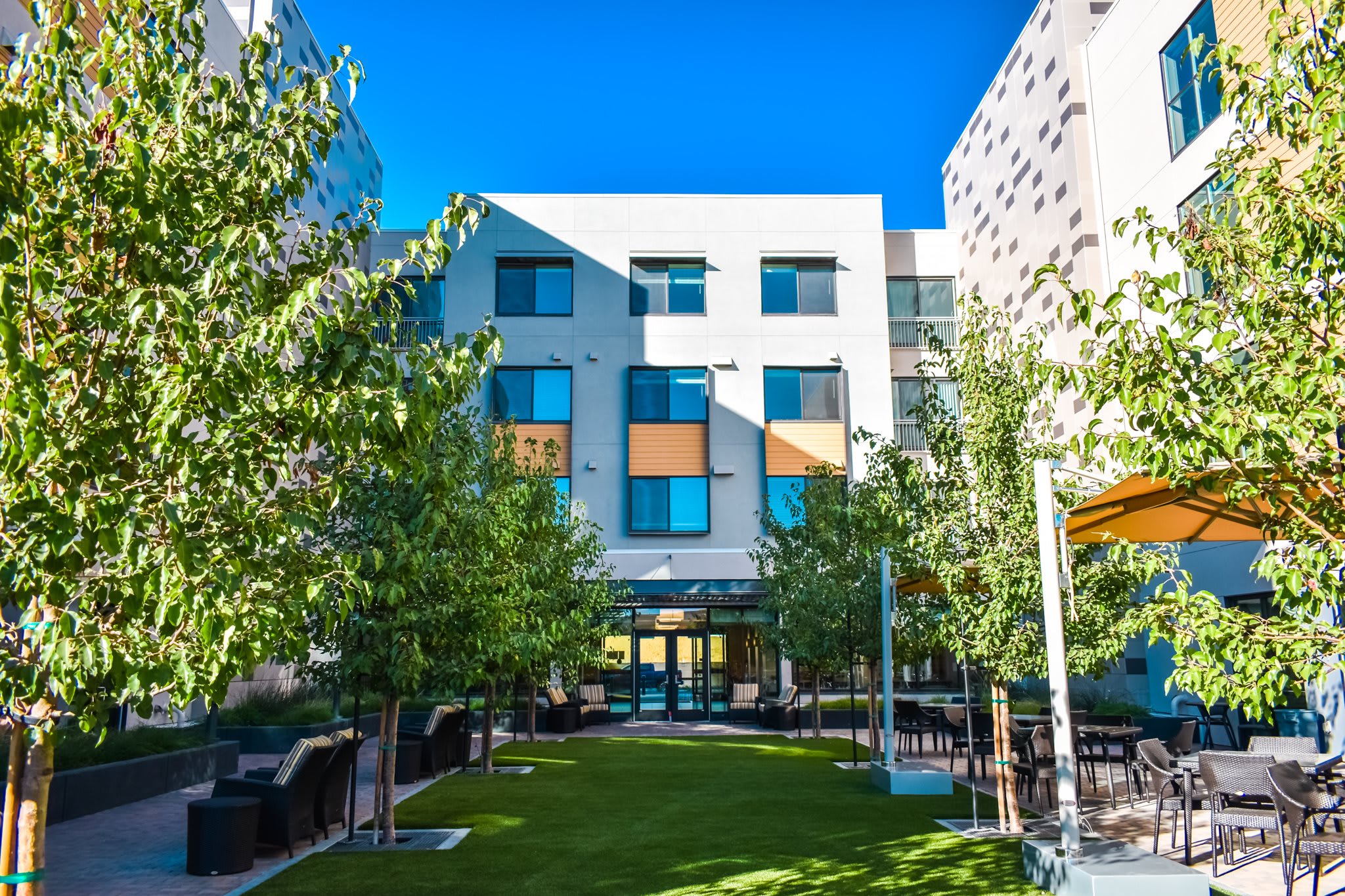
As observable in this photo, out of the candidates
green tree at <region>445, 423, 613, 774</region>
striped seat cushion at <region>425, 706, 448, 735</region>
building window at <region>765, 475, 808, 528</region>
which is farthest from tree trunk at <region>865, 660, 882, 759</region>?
building window at <region>765, 475, 808, 528</region>

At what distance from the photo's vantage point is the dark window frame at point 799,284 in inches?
1196

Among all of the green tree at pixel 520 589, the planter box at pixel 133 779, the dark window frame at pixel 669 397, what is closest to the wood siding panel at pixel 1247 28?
the green tree at pixel 520 589

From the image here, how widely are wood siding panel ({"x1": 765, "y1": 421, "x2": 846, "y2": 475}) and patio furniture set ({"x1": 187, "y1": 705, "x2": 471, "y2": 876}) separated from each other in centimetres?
1883

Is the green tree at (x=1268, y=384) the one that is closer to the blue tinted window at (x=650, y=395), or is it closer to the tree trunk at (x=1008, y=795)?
the tree trunk at (x=1008, y=795)

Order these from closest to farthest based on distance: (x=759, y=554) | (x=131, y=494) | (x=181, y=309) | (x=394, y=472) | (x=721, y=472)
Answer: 1. (x=181, y=309)
2. (x=131, y=494)
3. (x=394, y=472)
4. (x=759, y=554)
5. (x=721, y=472)

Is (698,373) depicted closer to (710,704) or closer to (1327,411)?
Result: (710,704)

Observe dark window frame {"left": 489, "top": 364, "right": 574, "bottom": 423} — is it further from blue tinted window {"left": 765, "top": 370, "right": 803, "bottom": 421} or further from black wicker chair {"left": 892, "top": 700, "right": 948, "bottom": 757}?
black wicker chair {"left": 892, "top": 700, "right": 948, "bottom": 757}

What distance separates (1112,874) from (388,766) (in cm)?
717

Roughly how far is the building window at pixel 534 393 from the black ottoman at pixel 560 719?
8100 millimetres

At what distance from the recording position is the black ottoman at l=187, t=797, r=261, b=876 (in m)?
9.42

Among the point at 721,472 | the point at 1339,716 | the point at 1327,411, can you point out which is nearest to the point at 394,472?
the point at 1327,411

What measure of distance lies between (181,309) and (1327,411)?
16.7ft

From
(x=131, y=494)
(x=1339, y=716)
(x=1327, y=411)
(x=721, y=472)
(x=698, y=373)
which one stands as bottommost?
(x=1339, y=716)

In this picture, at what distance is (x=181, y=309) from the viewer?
3.88m
